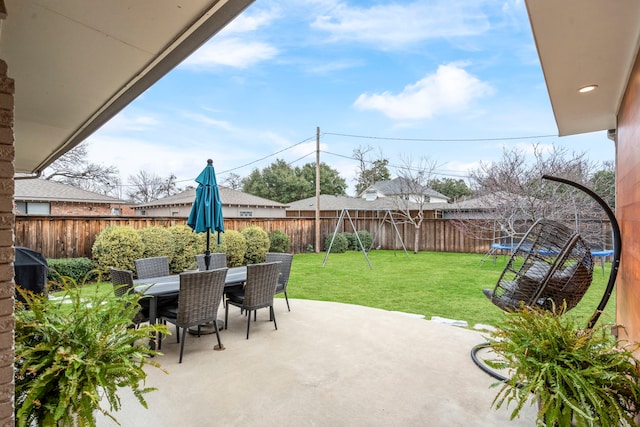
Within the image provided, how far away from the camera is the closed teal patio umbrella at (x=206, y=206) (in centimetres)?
447

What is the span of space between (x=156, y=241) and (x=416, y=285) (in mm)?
5794

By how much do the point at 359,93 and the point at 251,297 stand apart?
1563cm

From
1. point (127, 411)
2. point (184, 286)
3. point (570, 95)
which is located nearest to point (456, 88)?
point (570, 95)

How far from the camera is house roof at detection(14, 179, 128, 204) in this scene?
12422 millimetres

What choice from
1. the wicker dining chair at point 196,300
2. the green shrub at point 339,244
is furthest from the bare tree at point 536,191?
Result: the wicker dining chair at point 196,300

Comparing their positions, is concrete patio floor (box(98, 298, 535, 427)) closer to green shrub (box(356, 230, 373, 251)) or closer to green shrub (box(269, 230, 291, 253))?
green shrub (box(269, 230, 291, 253))

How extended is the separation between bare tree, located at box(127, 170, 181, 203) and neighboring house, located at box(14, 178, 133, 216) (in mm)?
14408

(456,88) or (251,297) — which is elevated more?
(456,88)

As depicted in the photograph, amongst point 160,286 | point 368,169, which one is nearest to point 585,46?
point 160,286

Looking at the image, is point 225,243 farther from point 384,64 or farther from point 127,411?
point 384,64

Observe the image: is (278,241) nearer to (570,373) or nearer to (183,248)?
(183,248)

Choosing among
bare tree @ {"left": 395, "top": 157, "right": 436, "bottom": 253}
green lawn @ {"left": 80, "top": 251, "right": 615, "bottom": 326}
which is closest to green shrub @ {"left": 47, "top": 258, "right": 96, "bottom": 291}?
green lawn @ {"left": 80, "top": 251, "right": 615, "bottom": 326}

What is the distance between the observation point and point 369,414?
2.38 meters

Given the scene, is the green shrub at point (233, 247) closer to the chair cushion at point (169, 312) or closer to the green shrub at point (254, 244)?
the green shrub at point (254, 244)
